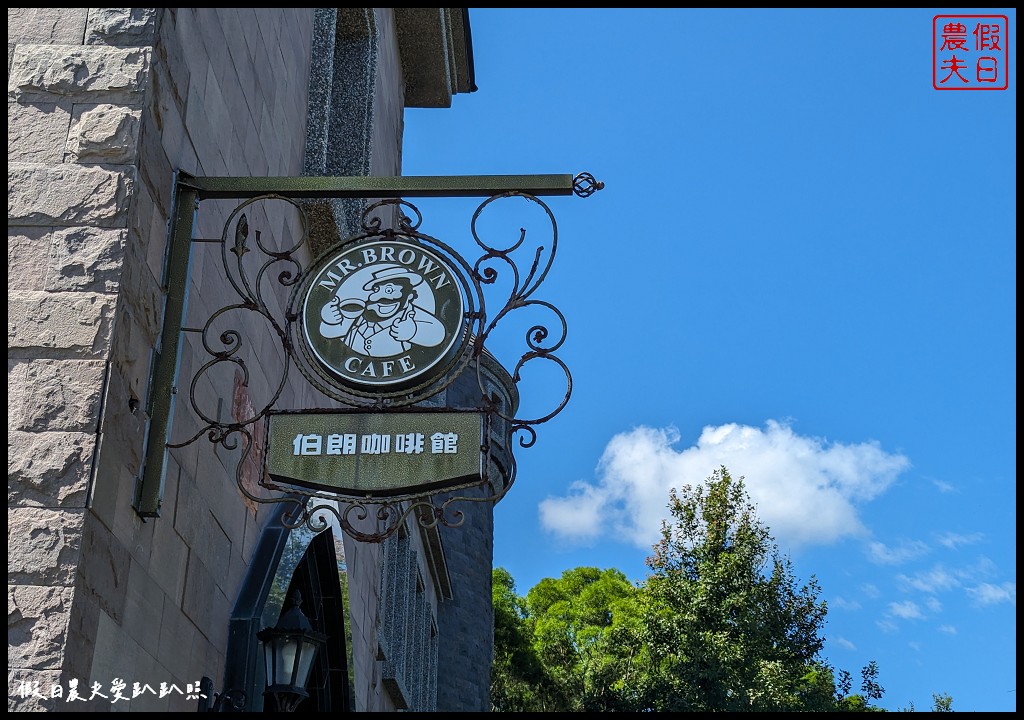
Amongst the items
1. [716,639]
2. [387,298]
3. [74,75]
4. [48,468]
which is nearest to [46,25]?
[74,75]

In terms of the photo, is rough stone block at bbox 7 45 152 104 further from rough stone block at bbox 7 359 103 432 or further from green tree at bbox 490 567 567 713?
green tree at bbox 490 567 567 713

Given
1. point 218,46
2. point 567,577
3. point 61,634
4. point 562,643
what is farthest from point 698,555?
point 61,634

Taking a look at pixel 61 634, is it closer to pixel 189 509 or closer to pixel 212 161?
pixel 189 509

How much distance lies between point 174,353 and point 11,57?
1587mm

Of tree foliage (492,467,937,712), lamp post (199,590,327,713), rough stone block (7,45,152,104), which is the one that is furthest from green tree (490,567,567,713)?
rough stone block (7,45,152,104)

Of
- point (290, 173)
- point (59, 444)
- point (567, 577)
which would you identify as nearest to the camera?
point (59, 444)

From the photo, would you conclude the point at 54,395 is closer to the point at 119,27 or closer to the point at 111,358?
the point at 111,358

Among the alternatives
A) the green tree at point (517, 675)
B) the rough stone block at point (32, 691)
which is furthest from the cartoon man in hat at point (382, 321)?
the green tree at point (517, 675)

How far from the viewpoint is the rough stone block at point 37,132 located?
554 cm

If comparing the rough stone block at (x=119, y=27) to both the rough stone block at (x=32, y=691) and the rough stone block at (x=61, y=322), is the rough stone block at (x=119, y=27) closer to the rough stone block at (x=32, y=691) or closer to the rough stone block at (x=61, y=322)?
the rough stone block at (x=61, y=322)

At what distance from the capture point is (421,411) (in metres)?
5.42

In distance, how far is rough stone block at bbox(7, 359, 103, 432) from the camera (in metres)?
4.98

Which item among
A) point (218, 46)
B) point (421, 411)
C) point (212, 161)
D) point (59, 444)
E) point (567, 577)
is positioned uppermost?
point (567, 577)

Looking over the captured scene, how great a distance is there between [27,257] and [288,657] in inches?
97.0
